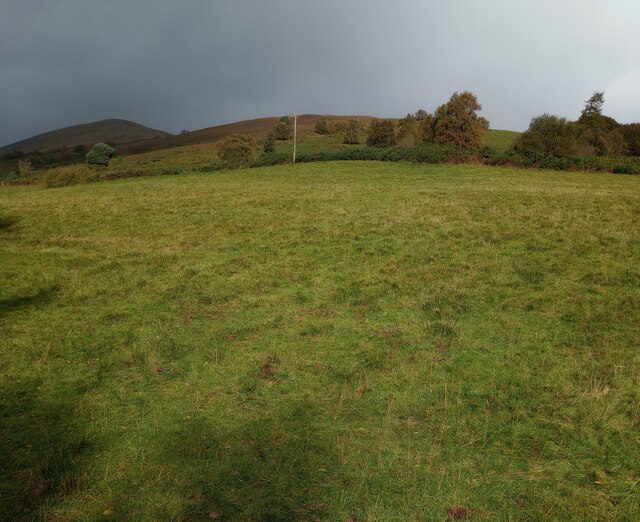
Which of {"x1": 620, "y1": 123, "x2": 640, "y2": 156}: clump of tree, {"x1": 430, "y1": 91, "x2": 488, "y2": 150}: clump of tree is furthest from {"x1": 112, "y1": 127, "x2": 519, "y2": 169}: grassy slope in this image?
{"x1": 430, "y1": 91, "x2": 488, "y2": 150}: clump of tree

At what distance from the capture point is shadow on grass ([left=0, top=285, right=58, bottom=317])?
9.52 m

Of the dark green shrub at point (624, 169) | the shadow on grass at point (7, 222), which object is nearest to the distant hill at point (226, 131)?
the dark green shrub at point (624, 169)

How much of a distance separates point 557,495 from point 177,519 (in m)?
3.86

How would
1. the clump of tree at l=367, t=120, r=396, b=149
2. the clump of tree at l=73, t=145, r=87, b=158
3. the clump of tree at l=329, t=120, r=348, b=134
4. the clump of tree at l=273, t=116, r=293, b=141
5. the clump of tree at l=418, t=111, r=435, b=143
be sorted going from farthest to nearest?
the clump of tree at l=73, t=145, r=87, b=158
the clump of tree at l=329, t=120, r=348, b=134
the clump of tree at l=273, t=116, r=293, b=141
the clump of tree at l=367, t=120, r=396, b=149
the clump of tree at l=418, t=111, r=435, b=143

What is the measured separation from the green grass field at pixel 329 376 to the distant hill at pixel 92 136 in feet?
386

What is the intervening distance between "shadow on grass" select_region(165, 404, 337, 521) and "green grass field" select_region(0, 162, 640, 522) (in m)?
0.02

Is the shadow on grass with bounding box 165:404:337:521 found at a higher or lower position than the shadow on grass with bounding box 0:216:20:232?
lower

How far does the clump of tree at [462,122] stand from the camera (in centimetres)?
4488

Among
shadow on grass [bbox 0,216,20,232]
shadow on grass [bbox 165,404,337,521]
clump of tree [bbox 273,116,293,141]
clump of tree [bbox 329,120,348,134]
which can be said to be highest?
clump of tree [bbox 329,120,348,134]

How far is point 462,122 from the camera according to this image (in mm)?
45062

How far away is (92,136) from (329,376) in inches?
5709

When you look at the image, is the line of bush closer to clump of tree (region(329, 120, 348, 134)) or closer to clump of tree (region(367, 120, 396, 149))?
clump of tree (region(367, 120, 396, 149))

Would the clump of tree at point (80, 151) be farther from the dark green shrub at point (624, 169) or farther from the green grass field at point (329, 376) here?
the dark green shrub at point (624, 169)

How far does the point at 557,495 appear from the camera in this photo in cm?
429
